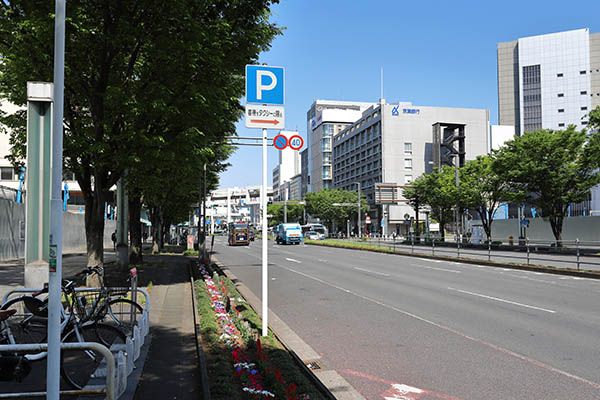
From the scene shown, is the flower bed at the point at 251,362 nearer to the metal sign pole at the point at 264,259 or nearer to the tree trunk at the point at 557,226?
the metal sign pole at the point at 264,259

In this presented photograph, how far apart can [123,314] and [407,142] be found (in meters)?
89.6

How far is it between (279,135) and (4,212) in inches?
939

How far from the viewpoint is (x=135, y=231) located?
76.5 feet

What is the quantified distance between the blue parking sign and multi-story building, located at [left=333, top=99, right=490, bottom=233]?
8239 cm

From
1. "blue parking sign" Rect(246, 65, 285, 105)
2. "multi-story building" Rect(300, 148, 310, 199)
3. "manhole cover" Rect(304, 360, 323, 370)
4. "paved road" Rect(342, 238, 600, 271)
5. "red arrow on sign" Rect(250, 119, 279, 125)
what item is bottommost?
"paved road" Rect(342, 238, 600, 271)

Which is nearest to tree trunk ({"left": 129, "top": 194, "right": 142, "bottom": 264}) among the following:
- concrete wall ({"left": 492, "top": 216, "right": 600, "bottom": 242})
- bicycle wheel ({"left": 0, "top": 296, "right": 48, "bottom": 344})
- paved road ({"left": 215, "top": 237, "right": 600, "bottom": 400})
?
paved road ({"left": 215, "top": 237, "right": 600, "bottom": 400})

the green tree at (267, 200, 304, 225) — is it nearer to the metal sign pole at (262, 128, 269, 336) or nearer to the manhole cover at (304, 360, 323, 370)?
the metal sign pole at (262, 128, 269, 336)

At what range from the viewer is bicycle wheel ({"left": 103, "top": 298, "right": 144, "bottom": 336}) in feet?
21.9

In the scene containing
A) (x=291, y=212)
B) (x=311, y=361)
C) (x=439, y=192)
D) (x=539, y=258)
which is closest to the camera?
(x=311, y=361)

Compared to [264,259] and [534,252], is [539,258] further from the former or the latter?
[264,259]

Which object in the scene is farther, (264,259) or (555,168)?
(555,168)

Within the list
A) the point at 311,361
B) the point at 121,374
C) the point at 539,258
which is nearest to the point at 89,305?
the point at 121,374

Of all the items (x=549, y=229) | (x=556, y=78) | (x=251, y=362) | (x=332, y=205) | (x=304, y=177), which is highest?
(x=556, y=78)

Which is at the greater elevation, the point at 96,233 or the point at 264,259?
the point at 96,233
